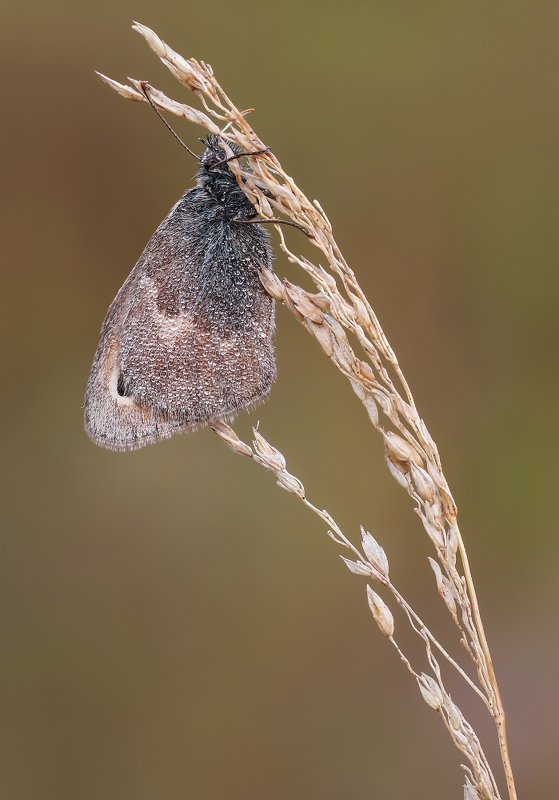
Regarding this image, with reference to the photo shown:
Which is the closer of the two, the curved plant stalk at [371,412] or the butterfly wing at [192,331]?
the curved plant stalk at [371,412]

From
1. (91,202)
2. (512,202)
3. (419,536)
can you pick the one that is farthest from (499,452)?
(91,202)

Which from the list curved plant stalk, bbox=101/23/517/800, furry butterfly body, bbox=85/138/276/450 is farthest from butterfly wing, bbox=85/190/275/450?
curved plant stalk, bbox=101/23/517/800

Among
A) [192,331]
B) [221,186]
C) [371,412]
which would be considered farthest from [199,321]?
[371,412]

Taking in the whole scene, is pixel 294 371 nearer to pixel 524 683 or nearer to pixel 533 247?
pixel 533 247

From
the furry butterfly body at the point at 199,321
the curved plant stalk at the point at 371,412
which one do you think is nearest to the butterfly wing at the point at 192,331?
the furry butterfly body at the point at 199,321

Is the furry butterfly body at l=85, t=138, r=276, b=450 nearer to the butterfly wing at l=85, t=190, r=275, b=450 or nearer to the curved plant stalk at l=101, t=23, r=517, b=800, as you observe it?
the butterfly wing at l=85, t=190, r=275, b=450

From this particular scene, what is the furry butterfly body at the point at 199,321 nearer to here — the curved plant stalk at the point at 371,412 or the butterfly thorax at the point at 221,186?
the butterfly thorax at the point at 221,186

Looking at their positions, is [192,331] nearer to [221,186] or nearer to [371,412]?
[221,186]
